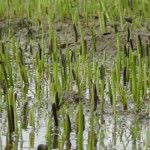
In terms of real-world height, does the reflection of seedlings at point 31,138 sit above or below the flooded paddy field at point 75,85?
below

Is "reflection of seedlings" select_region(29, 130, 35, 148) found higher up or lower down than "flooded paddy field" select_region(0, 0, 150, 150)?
lower down

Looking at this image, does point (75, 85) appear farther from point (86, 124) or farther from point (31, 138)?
point (31, 138)

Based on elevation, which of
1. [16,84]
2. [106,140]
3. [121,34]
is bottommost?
[106,140]

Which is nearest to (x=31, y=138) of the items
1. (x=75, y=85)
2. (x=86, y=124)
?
(x=86, y=124)

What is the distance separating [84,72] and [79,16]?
262 centimetres

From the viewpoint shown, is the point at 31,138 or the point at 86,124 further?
the point at 86,124

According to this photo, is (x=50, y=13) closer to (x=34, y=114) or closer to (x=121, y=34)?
(x=121, y=34)

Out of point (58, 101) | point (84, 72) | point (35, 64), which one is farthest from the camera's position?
point (35, 64)

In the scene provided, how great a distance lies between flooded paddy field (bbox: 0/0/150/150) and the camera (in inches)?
154

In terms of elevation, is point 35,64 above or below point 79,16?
below

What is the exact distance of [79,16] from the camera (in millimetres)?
7754

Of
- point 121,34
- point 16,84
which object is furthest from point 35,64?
point 121,34

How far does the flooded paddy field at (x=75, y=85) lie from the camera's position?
12.8ft

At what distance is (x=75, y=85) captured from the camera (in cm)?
530
